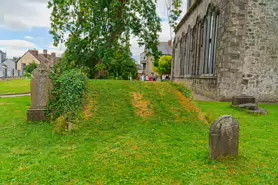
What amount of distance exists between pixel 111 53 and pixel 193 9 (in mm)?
14191

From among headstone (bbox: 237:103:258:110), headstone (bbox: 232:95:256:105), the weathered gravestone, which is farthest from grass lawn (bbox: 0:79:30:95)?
headstone (bbox: 237:103:258:110)

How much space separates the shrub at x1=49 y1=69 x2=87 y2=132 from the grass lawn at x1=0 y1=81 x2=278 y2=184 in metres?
0.51

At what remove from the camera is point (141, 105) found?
8094mm

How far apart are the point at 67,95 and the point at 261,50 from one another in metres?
12.8

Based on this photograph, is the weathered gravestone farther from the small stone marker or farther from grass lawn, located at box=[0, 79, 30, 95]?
grass lawn, located at box=[0, 79, 30, 95]

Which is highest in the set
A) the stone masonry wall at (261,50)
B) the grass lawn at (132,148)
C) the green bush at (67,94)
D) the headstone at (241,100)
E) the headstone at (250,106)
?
the stone masonry wall at (261,50)

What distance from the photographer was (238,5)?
46.5 ft

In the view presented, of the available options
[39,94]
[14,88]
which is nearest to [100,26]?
[39,94]

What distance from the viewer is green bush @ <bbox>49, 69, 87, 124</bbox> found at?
7.24m

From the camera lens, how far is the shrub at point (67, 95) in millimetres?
7215

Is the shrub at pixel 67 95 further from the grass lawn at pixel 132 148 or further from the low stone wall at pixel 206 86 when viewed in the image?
the low stone wall at pixel 206 86

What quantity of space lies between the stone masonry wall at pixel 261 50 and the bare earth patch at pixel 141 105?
29.2ft

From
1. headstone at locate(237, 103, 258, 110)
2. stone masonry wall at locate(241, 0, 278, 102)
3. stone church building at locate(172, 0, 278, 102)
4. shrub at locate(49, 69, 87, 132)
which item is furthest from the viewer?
stone masonry wall at locate(241, 0, 278, 102)

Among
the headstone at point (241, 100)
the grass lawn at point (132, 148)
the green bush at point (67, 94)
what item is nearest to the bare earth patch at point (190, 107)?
the grass lawn at point (132, 148)
